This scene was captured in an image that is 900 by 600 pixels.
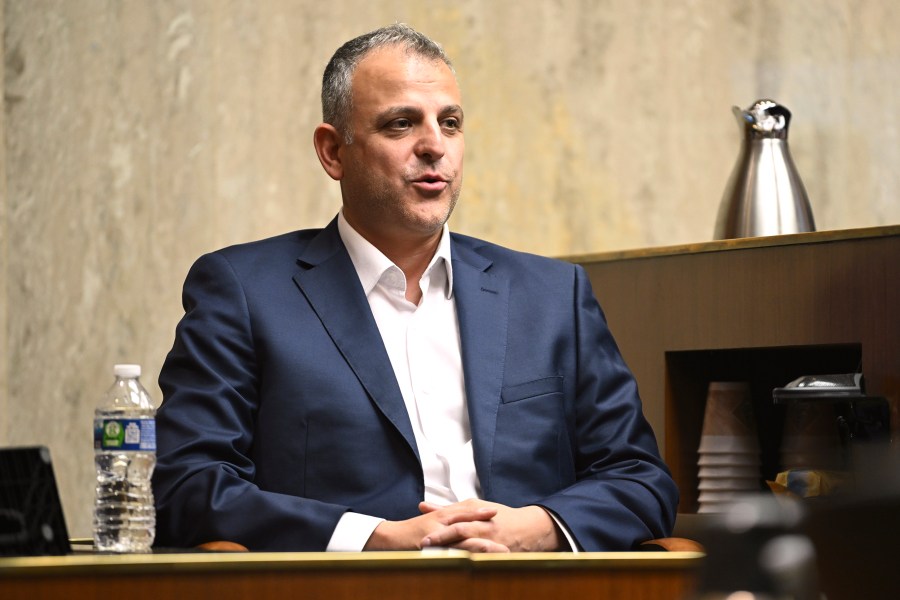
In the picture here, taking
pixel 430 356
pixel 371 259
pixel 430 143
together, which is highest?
pixel 430 143

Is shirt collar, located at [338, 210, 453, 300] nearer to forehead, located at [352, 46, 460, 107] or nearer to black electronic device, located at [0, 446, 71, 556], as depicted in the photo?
forehead, located at [352, 46, 460, 107]

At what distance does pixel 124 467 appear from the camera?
2.19 meters

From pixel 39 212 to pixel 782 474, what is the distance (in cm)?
238

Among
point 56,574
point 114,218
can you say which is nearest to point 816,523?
point 56,574

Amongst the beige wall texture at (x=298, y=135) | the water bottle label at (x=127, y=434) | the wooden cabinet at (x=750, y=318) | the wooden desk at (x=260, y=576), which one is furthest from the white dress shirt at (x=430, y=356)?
the beige wall texture at (x=298, y=135)

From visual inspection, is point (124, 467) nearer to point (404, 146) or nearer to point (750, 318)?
point (404, 146)

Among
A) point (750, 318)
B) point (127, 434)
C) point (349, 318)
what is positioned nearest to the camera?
point (127, 434)

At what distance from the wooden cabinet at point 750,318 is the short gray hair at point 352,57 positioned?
1042mm

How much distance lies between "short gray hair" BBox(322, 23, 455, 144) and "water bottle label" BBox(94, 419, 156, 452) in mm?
983

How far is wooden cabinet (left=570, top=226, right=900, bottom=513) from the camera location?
3076mm

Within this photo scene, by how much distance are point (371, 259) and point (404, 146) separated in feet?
0.77

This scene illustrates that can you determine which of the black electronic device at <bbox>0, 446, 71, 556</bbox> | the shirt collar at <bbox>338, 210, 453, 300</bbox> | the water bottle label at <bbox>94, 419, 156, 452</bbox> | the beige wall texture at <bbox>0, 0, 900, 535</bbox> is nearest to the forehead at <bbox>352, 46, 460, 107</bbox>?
the shirt collar at <bbox>338, 210, 453, 300</bbox>

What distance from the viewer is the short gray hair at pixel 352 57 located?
8.77 feet

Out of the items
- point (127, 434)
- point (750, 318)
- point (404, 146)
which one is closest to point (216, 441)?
point (127, 434)
